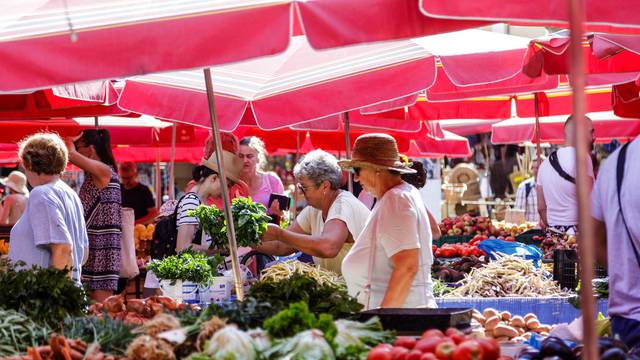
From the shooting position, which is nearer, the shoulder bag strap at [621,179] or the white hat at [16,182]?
the shoulder bag strap at [621,179]

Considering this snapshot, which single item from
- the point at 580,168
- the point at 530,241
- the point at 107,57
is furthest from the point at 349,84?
the point at 530,241

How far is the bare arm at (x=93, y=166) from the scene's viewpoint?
697 centimetres

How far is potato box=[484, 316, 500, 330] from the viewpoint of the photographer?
5.95 m

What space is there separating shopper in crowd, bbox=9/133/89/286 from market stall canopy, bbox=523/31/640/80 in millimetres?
3198

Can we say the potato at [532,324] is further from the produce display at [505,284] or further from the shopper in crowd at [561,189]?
the shopper in crowd at [561,189]

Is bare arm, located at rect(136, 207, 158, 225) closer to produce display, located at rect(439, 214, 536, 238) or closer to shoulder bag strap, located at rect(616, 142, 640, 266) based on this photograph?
produce display, located at rect(439, 214, 536, 238)

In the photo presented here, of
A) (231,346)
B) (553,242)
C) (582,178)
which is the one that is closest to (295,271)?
(231,346)

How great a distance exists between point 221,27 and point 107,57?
500mm

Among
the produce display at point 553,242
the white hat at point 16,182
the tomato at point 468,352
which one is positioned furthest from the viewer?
the white hat at point 16,182

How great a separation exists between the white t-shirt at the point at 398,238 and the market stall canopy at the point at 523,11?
1.45 m

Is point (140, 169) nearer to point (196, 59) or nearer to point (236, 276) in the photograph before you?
point (236, 276)

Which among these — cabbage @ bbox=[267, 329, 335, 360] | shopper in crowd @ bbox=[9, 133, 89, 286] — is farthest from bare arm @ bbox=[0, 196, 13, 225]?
cabbage @ bbox=[267, 329, 335, 360]

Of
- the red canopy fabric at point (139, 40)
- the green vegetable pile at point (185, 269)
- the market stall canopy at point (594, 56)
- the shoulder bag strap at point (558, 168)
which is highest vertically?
the market stall canopy at point (594, 56)

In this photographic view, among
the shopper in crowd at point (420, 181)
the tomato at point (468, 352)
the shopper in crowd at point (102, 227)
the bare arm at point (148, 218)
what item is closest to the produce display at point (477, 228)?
the shopper in crowd at point (420, 181)
